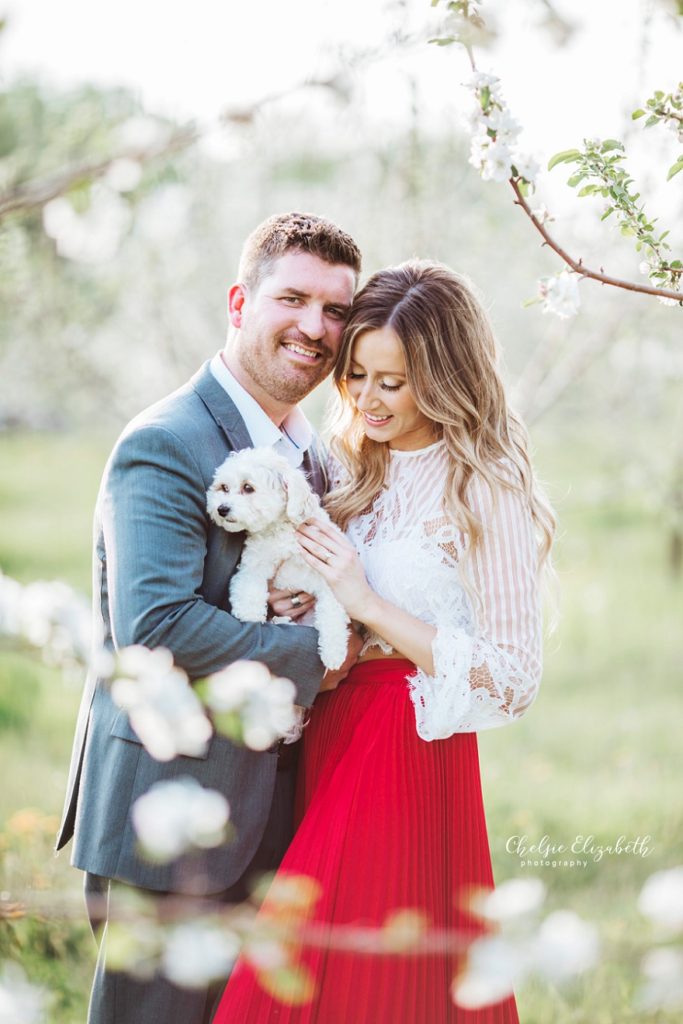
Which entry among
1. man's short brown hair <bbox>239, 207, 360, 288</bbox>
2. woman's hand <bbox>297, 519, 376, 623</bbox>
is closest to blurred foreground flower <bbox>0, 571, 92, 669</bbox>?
woman's hand <bbox>297, 519, 376, 623</bbox>

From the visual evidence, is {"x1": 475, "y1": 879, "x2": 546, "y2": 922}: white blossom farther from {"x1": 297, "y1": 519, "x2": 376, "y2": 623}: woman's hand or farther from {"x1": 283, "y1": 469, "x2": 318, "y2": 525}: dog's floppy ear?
{"x1": 283, "y1": 469, "x2": 318, "y2": 525}: dog's floppy ear

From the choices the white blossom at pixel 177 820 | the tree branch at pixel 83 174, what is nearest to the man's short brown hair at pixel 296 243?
the tree branch at pixel 83 174

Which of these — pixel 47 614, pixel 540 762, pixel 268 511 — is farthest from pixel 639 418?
pixel 47 614

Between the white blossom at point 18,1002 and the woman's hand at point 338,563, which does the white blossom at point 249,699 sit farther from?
the woman's hand at point 338,563

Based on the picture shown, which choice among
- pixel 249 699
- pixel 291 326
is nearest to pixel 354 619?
pixel 291 326

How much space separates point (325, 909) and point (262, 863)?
1.39ft

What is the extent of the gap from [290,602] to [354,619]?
0.22 meters

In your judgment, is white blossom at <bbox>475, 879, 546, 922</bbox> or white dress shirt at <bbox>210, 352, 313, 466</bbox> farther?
white dress shirt at <bbox>210, 352, 313, 466</bbox>

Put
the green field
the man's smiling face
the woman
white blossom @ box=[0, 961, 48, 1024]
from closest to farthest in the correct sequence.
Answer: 1. white blossom @ box=[0, 961, 48, 1024]
2. the woman
3. the man's smiling face
4. the green field

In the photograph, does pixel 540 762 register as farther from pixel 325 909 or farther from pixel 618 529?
pixel 618 529

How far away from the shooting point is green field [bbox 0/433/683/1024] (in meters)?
4.04

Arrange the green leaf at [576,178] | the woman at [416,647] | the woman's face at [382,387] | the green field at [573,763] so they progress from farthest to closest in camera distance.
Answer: the green field at [573,763]
the woman's face at [382,387]
the woman at [416,647]
the green leaf at [576,178]

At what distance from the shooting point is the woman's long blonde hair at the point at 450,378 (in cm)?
305

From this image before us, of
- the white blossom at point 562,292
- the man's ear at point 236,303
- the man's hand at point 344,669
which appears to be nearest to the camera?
the white blossom at point 562,292
